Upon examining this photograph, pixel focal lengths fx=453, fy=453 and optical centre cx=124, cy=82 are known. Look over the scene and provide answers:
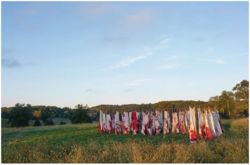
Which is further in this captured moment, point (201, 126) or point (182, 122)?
point (182, 122)

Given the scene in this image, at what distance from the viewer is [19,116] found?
207 feet

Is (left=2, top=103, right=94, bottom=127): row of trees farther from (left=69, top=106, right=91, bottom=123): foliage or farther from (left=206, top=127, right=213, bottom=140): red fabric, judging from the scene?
(left=206, top=127, right=213, bottom=140): red fabric

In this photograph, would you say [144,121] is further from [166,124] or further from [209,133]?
[209,133]

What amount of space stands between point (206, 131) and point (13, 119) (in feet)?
145

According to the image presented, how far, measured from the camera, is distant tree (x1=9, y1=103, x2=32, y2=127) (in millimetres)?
62375

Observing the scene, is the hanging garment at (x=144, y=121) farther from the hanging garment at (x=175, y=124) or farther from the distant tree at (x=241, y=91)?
the distant tree at (x=241, y=91)

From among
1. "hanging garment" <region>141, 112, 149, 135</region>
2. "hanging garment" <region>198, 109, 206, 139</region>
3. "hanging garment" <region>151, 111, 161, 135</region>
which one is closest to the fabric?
"hanging garment" <region>141, 112, 149, 135</region>

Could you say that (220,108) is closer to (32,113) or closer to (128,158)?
(32,113)

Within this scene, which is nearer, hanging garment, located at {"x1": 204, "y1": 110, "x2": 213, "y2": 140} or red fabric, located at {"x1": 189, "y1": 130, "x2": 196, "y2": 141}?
red fabric, located at {"x1": 189, "y1": 130, "x2": 196, "y2": 141}

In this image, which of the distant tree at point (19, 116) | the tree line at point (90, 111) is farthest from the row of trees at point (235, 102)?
the distant tree at point (19, 116)

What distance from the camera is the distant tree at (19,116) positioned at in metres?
62.4

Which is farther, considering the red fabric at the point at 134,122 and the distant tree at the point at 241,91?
the distant tree at the point at 241,91

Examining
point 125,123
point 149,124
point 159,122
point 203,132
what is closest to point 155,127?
point 149,124

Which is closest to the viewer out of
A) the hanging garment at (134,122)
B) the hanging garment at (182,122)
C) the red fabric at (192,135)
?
the red fabric at (192,135)
